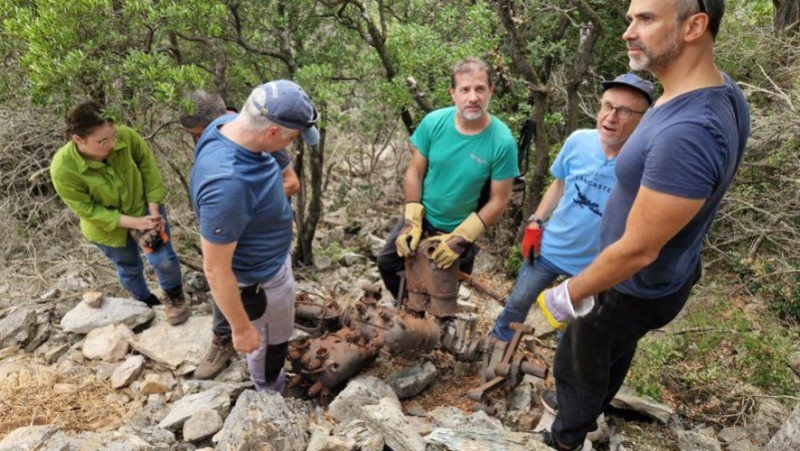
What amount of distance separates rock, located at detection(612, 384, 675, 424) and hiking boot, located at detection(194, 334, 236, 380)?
2.73 meters

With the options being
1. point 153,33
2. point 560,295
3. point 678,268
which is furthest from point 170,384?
point 678,268

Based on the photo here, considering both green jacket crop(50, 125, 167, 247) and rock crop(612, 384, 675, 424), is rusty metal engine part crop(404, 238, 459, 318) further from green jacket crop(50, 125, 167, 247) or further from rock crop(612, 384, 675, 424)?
green jacket crop(50, 125, 167, 247)

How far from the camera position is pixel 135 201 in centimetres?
381

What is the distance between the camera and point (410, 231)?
147 inches

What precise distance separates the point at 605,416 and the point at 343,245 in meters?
4.03

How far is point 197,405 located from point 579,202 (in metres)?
2.64

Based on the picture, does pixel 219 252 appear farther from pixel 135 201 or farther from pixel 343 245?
pixel 343 245

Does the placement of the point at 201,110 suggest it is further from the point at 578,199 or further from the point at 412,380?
the point at 578,199

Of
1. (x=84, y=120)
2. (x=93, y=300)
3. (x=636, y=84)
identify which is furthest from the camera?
(x=93, y=300)

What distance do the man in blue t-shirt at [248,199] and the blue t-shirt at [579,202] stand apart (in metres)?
1.64

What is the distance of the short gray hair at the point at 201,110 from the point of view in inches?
130

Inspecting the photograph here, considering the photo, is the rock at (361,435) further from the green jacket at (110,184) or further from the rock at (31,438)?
the green jacket at (110,184)

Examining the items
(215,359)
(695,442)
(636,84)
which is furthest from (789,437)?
(215,359)

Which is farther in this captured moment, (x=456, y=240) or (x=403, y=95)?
(x=403, y=95)
